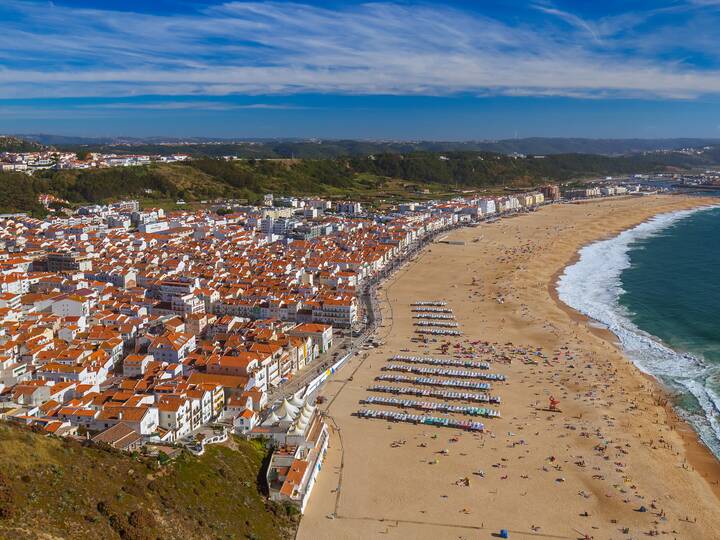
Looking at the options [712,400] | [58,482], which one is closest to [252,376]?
[58,482]

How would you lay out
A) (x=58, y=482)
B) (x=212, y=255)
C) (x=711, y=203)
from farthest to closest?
(x=711, y=203) → (x=212, y=255) → (x=58, y=482)

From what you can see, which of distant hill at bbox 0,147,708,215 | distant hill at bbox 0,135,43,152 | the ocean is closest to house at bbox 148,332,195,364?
the ocean

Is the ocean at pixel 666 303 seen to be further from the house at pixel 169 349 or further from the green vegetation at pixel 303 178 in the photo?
the green vegetation at pixel 303 178

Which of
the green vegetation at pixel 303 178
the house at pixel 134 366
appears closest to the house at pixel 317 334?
the house at pixel 134 366

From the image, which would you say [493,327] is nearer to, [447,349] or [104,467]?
[447,349]

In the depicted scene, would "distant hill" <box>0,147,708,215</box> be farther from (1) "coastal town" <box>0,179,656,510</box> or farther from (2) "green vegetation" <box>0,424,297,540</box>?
(2) "green vegetation" <box>0,424,297,540</box>

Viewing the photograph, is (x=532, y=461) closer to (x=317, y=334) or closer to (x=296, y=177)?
(x=317, y=334)

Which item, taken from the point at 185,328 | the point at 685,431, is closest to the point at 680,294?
the point at 685,431
